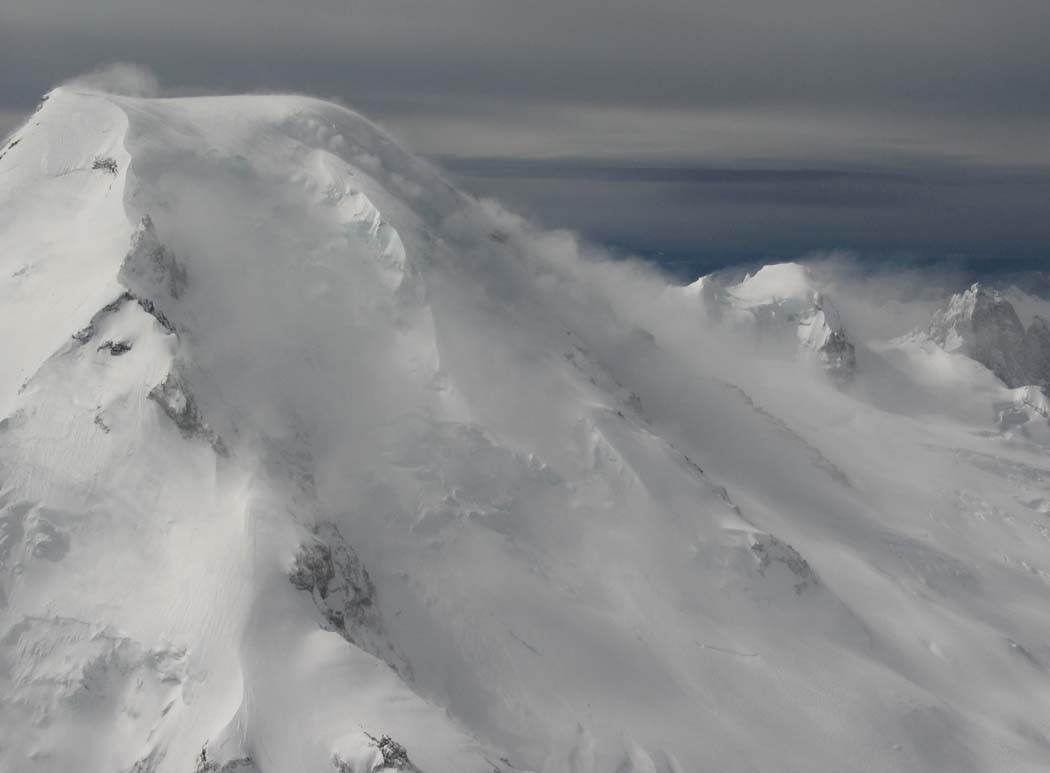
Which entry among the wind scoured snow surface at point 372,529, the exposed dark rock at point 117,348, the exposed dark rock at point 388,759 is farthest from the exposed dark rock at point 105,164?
the exposed dark rock at point 388,759

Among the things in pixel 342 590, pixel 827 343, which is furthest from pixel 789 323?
pixel 342 590

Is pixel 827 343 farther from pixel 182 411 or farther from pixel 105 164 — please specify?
pixel 182 411

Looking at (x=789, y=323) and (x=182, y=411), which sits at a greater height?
(x=182, y=411)

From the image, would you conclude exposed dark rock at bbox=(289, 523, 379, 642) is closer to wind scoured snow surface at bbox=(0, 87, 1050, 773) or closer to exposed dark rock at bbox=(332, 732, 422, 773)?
wind scoured snow surface at bbox=(0, 87, 1050, 773)

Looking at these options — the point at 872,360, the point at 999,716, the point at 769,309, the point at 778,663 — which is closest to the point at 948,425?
the point at 872,360

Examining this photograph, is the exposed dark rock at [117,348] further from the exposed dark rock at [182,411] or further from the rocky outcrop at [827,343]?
the rocky outcrop at [827,343]

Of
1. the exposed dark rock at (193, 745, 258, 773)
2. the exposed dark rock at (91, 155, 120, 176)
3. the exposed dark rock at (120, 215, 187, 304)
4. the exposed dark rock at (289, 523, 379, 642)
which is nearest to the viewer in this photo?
the exposed dark rock at (193, 745, 258, 773)

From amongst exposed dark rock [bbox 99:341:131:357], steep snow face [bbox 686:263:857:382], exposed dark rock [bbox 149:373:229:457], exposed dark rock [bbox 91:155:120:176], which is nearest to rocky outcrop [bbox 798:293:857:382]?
steep snow face [bbox 686:263:857:382]
